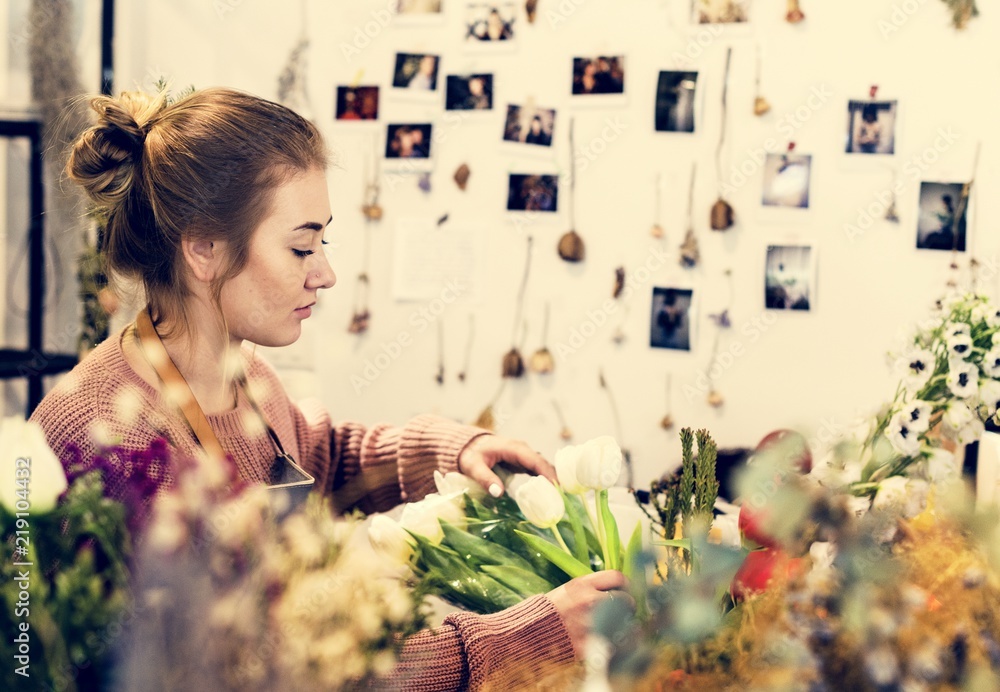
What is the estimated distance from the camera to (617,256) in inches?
84.6

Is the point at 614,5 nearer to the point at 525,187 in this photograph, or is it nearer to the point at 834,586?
the point at 525,187

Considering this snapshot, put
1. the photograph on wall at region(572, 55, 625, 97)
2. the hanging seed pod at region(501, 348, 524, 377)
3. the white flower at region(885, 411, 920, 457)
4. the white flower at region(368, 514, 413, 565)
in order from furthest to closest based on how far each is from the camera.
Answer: the hanging seed pod at region(501, 348, 524, 377) < the photograph on wall at region(572, 55, 625, 97) < the white flower at region(885, 411, 920, 457) < the white flower at region(368, 514, 413, 565)

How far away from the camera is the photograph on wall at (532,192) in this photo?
2.19m

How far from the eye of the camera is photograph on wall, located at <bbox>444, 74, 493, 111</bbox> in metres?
2.23

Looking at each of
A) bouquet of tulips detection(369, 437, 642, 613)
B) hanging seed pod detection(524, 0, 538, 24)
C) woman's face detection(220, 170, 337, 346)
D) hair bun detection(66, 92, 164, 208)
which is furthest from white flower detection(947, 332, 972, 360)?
hanging seed pod detection(524, 0, 538, 24)

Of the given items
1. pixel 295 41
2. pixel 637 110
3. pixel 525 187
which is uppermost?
pixel 295 41

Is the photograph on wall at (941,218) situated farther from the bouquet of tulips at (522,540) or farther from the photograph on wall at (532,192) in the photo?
the bouquet of tulips at (522,540)

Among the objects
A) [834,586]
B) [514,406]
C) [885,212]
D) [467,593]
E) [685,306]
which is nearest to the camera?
[834,586]

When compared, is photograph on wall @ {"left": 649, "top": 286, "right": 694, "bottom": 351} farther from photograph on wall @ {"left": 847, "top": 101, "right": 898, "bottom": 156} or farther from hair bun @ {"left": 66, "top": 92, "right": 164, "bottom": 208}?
hair bun @ {"left": 66, "top": 92, "right": 164, "bottom": 208}

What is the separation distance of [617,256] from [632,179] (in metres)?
0.19

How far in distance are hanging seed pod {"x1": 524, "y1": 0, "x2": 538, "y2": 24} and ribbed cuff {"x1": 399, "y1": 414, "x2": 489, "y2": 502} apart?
1.31 meters

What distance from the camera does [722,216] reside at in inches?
80.5

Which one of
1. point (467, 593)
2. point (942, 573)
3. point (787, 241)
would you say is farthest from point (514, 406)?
point (942, 573)

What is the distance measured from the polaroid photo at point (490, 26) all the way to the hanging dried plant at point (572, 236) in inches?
10.9
